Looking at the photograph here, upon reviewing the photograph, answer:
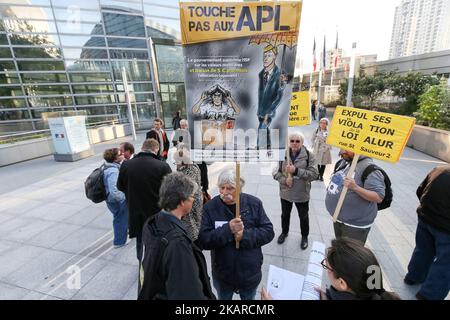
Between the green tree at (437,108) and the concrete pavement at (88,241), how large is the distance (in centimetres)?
441

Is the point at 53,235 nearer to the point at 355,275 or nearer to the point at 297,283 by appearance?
the point at 297,283

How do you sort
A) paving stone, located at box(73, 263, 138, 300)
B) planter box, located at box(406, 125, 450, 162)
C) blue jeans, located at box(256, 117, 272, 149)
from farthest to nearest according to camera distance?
planter box, located at box(406, 125, 450, 162) → paving stone, located at box(73, 263, 138, 300) → blue jeans, located at box(256, 117, 272, 149)

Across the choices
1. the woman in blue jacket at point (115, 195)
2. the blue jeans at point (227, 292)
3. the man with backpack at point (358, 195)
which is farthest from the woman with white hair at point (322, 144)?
the woman in blue jacket at point (115, 195)

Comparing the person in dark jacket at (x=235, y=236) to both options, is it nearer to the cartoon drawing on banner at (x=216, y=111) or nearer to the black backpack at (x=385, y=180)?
the cartoon drawing on banner at (x=216, y=111)

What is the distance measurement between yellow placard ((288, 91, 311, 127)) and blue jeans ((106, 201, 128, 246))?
308 cm

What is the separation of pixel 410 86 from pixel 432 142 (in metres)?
9.00

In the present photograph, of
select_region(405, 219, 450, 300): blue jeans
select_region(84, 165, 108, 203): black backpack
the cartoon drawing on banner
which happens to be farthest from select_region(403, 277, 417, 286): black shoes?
select_region(84, 165, 108, 203): black backpack

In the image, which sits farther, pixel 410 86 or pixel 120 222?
pixel 410 86

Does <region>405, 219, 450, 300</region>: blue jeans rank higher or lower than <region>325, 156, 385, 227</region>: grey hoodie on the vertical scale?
lower

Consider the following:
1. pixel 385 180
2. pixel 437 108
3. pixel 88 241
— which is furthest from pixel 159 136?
pixel 437 108

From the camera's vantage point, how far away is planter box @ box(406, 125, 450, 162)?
864 cm

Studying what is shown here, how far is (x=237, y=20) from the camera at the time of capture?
6.39 ft

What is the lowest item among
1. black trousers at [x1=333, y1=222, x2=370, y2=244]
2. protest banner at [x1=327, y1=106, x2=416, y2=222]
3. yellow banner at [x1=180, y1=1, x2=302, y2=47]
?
black trousers at [x1=333, y1=222, x2=370, y2=244]

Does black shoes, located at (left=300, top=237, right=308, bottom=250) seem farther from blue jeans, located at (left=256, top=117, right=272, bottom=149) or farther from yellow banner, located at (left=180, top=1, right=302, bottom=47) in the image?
yellow banner, located at (left=180, top=1, right=302, bottom=47)
